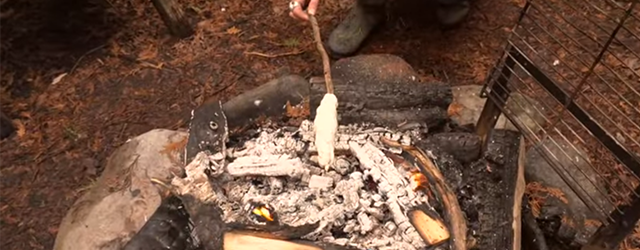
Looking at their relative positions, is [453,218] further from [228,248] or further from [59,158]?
[59,158]

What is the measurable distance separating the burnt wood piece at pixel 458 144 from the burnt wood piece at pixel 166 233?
696 mm

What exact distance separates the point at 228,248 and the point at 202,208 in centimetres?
16

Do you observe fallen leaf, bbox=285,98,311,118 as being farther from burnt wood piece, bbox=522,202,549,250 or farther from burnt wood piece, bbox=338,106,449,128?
burnt wood piece, bbox=522,202,549,250

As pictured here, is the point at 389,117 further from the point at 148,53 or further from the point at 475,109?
the point at 148,53

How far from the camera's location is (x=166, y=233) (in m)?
1.58

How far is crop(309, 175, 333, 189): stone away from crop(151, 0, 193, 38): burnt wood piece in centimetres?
148

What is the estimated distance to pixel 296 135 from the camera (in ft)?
5.64

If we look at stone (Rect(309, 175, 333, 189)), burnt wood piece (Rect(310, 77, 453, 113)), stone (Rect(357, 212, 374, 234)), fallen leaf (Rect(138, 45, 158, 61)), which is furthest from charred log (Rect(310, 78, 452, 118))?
fallen leaf (Rect(138, 45, 158, 61))

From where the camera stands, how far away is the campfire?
1457 millimetres

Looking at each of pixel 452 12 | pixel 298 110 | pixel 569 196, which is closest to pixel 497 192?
pixel 569 196

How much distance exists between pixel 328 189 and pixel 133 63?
1.57 m

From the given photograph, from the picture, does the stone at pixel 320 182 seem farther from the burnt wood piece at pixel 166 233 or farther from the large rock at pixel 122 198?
the large rock at pixel 122 198

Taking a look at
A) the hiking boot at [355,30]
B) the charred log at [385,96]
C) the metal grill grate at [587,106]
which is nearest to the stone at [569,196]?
the metal grill grate at [587,106]

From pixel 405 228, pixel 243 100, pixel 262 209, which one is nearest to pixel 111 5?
pixel 243 100
